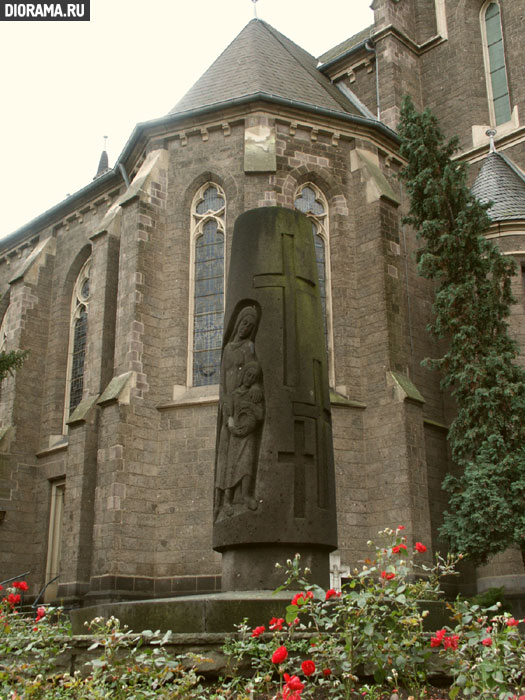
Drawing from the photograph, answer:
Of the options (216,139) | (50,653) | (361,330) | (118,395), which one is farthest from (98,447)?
(50,653)

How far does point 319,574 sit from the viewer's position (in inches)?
238

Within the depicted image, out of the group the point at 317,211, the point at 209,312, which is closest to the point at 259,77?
the point at 317,211

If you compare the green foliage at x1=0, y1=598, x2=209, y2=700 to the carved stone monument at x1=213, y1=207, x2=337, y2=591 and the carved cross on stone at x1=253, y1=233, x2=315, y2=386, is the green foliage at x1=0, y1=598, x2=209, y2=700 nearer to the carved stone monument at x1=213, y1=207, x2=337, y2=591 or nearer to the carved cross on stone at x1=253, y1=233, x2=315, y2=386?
the carved stone monument at x1=213, y1=207, x2=337, y2=591

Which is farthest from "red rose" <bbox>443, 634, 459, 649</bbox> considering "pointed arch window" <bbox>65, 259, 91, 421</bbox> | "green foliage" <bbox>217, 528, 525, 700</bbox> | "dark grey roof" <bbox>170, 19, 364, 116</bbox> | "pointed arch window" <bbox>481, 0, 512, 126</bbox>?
"pointed arch window" <bbox>481, 0, 512, 126</bbox>

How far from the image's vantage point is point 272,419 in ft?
20.0

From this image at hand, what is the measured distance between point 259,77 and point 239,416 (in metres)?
14.2

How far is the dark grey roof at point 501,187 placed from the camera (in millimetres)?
18000

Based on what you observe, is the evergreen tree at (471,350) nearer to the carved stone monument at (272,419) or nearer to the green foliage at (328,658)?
the carved stone monument at (272,419)

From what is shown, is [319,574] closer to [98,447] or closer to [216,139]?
[98,447]

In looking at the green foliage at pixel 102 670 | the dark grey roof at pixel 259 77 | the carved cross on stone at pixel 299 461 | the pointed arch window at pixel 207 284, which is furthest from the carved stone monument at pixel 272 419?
the dark grey roof at pixel 259 77

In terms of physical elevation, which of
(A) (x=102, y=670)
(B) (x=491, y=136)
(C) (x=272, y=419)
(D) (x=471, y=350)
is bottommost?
(A) (x=102, y=670)

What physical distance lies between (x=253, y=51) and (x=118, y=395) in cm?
1069

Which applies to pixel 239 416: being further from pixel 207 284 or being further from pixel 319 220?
pixel 319 220

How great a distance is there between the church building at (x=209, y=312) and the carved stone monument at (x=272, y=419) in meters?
7.74
